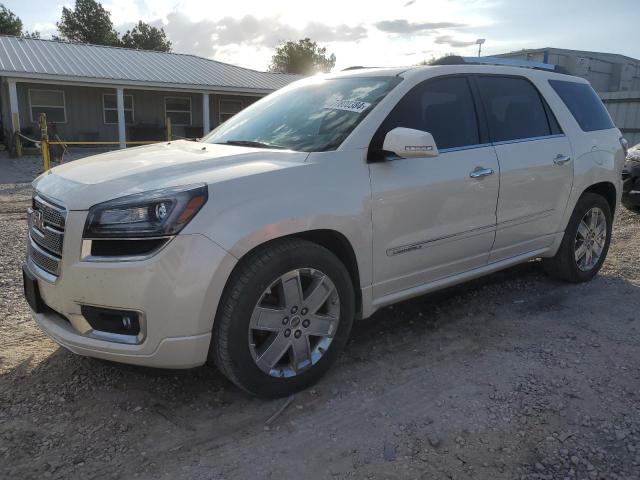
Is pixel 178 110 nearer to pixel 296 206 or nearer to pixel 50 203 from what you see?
pixel 50 203

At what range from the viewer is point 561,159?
445 centimetres

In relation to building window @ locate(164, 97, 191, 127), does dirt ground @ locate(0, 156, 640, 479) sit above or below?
below

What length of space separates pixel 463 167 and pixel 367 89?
0.83 meters

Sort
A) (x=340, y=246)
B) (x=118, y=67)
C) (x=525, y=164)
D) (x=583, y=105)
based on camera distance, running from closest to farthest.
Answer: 1. (x=340, y=246)
2. (x=525, y=164)
3. (x=583, y=105)
4. (x=118, y=67)

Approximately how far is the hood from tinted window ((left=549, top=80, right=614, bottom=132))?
286 cm

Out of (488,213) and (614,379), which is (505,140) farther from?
(614,379)

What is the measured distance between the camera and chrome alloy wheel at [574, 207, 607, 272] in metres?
4.98

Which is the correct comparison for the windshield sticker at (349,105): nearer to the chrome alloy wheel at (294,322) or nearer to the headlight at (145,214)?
the chrome alloy wheel at (294,322)

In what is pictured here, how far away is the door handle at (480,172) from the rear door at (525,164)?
0.51ft

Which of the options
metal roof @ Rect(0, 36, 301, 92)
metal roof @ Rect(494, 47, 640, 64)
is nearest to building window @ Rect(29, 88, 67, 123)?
metal roof @ Rect(0, 36, 301, 92)

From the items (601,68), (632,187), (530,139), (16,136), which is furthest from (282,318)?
(601,68)

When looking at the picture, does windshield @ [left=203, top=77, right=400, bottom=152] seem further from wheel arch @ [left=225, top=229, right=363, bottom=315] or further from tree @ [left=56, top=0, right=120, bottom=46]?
tree @ [left=56, top=0, right=120, bottom=46]

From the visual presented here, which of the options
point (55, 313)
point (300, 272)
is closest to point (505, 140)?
point (300, 272)

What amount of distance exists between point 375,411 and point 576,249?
2.99 m
